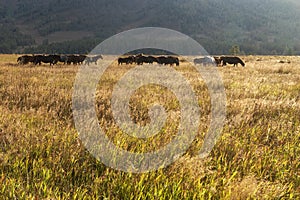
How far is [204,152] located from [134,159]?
1009mm

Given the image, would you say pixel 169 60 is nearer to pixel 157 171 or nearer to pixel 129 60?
pixel 129 60

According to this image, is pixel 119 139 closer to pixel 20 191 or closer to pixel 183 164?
pixel 183 164

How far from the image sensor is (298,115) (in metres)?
5.54

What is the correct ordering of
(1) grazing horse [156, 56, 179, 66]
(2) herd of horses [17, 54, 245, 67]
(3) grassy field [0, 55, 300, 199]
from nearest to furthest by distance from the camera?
(3) grassy field [0, 55, 300, 199] → (2) herd of horses [17, 54, 245, 67] → (1) grazing horse [156, 56, 179, 66]

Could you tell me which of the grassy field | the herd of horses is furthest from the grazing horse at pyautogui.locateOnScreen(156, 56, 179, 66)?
the grassy field

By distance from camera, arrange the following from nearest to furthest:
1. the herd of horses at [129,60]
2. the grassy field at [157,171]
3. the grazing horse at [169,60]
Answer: the grassy field at [157,171] → the herd of horses at [129,60] → the grazing horse at [169,60]

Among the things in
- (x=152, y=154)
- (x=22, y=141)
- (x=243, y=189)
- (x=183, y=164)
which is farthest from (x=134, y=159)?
(x=22, y=141)

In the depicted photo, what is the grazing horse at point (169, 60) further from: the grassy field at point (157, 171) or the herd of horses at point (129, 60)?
the grassy field at point (157, 171)

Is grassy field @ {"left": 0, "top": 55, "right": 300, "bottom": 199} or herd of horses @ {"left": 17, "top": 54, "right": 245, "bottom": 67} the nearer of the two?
grassy field @ {"left": 0, "top": 55, "right": 300, "bottom": 199}

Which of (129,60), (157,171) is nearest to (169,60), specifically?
(129,60)

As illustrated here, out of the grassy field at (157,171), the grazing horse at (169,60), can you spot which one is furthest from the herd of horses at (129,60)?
the grassy field at (157,171)

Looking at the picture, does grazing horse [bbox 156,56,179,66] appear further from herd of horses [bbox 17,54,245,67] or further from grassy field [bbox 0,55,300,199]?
grassy field [bbox 0,55,300,199]

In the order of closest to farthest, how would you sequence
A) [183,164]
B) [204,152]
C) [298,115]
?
[183,164]
[204,152]
[298,115]

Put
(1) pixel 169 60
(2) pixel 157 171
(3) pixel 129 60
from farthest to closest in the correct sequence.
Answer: (3) pixel 129 60
(1) pixel 169 60
(2) pixel 157 171
